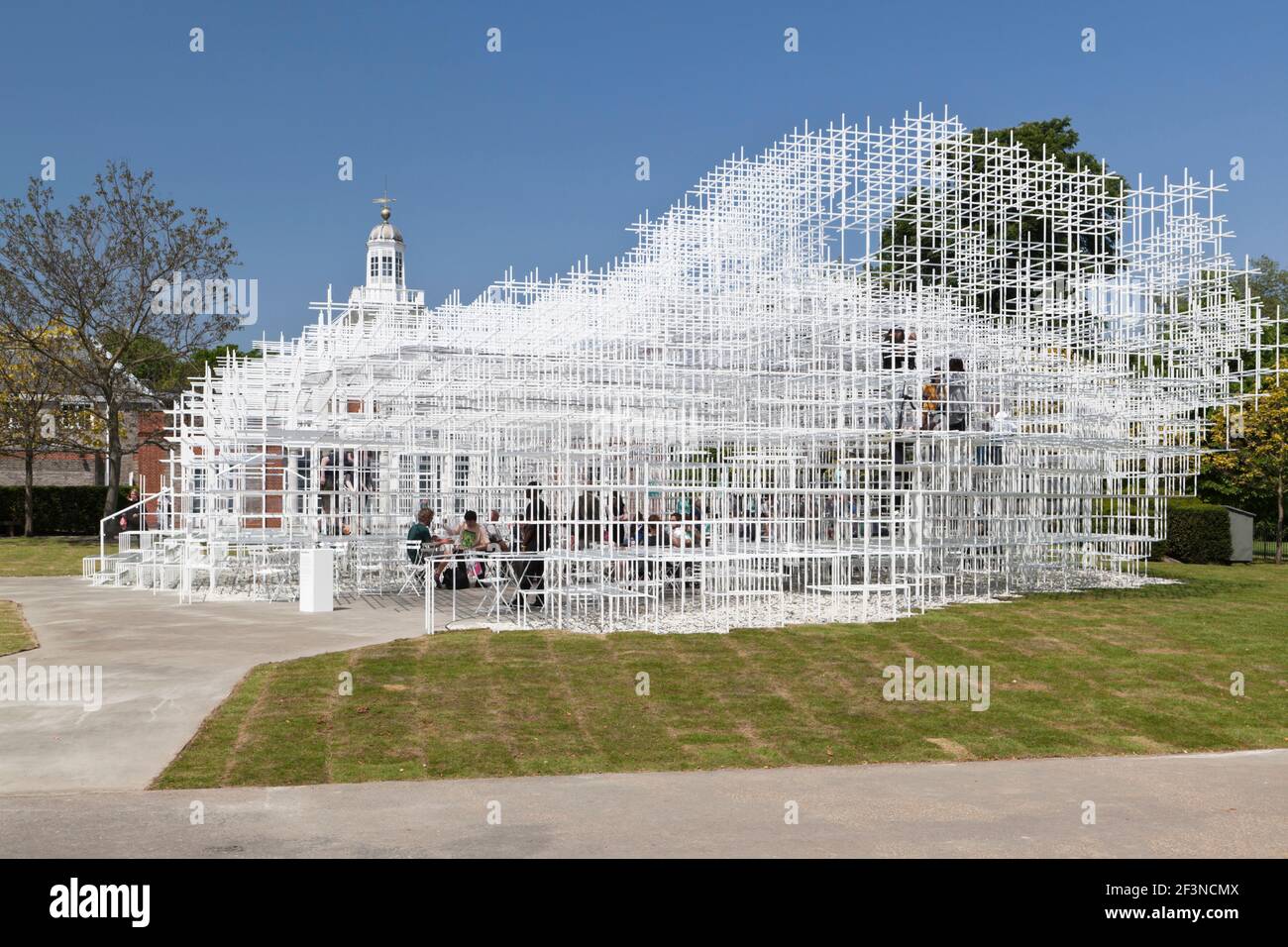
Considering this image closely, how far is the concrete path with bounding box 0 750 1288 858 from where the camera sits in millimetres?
6699

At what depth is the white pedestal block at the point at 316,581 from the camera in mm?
16703

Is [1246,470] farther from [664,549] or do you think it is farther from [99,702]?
[99,702]

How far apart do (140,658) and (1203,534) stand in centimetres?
2375

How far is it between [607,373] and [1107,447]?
9066 mm

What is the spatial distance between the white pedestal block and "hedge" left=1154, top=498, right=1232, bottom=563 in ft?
65.0

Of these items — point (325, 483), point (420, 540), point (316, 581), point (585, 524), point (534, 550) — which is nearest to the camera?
point (585, 524)

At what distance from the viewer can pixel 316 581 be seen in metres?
16.8

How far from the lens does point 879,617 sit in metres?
16.1

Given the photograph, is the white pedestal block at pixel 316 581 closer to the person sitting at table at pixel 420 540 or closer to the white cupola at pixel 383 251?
the person sitting at table at pixel 420 540

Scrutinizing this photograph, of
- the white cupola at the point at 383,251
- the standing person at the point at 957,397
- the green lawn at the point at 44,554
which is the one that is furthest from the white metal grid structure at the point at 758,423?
the white cupola at the point at 383,251

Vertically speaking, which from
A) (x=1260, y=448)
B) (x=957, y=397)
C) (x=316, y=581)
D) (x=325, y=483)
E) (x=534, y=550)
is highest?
(x=957, y=397)

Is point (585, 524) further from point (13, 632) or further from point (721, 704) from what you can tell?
point (13, 632)

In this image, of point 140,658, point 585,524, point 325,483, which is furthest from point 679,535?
point 325,483

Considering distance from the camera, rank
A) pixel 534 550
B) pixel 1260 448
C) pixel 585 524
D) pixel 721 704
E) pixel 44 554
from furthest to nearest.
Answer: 1. pixel 1260 448
2. pixel 44 554
3. pixel 534 550
4. pixel 585 524
5. pixel 721 704
